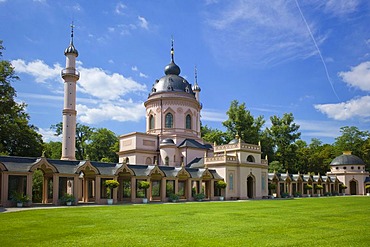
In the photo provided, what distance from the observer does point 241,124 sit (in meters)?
68.0

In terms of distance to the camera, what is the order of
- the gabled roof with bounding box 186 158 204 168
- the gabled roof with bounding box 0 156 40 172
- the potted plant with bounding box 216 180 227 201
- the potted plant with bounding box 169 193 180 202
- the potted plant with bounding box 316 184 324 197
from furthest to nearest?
the potted plant with bounding box 316 184 324 197 → the gabled roof with bounding box 186 158 204 168 → the potted plant with bounding box 216 180 227 201 → the potted plant with bounding box 169 193 180 202 → the gabled roof with bounding box 0 156 40 172

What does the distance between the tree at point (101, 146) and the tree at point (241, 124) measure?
21.5 meters

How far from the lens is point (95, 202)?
34.8 m

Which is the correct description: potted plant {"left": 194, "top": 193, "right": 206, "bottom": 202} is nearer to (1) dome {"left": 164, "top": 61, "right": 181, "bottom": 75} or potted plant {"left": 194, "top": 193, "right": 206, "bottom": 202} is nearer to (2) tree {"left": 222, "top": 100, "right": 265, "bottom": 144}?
(1) dome {"left": 164, "top": 61, "right": 181, "bottom": 75}

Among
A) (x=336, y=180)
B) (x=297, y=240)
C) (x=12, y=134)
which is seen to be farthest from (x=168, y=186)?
(x=336, y=180)

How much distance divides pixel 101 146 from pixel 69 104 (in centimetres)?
2810

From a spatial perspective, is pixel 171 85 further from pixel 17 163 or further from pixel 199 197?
pixel 17 163

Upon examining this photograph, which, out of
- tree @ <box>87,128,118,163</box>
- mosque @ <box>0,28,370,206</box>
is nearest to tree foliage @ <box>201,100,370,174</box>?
mosque @ <box>0,28,370,206</box>

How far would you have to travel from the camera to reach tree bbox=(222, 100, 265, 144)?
67.6 metres

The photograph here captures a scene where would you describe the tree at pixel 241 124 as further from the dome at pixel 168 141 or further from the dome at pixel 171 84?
the dome at pixel 168 141

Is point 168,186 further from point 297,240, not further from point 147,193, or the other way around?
point 297,240

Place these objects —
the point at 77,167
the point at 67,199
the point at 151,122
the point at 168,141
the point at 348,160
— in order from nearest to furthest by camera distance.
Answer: the point at 67,199 → the point at 77,167 → the point at 168,141 → the point at 151,122 → the point at 348,160

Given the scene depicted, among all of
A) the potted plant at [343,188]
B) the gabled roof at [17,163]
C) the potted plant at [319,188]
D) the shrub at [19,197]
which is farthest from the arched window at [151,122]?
the potted plant at [343,188]

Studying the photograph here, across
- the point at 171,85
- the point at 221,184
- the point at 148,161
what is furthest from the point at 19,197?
the point at 171,85
